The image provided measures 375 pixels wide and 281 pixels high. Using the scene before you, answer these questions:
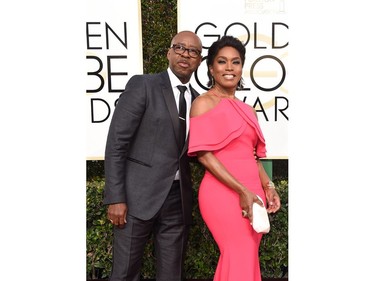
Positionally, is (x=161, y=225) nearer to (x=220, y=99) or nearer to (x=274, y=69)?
(x=220, y=99)

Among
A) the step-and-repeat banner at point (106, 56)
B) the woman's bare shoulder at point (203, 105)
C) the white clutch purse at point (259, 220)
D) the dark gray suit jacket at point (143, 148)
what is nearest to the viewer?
the white clutch purse at point (259, 220)

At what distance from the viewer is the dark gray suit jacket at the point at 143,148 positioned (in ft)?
8.74

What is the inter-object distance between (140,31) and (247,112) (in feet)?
6.58

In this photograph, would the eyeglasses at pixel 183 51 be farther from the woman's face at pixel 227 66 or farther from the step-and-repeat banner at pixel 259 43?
the step-and-repeat banner at pixel 259 43

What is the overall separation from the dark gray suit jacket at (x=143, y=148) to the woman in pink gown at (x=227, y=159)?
0.77ft

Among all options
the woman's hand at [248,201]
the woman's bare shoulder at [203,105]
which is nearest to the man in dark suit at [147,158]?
the woman's bare shoulder at [203,105]

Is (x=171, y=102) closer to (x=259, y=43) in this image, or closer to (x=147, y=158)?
(x=147, y=158)

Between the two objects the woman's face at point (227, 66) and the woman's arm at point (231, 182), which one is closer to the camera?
the woman's arm at point (231, 182)

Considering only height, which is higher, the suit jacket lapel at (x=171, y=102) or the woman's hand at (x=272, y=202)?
the suit jacket lapel at (x=171, y=102)

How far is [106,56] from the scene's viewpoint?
404 cm

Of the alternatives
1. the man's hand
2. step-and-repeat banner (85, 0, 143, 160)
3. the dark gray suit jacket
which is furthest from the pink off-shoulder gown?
step-and-repeat banner (85, 0, 143, 160)

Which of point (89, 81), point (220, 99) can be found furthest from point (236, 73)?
point (89, 81)

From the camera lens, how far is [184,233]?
2967 millimetres

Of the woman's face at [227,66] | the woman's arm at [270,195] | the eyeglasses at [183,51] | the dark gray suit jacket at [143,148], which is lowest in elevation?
the woman's arm at [270,195]
